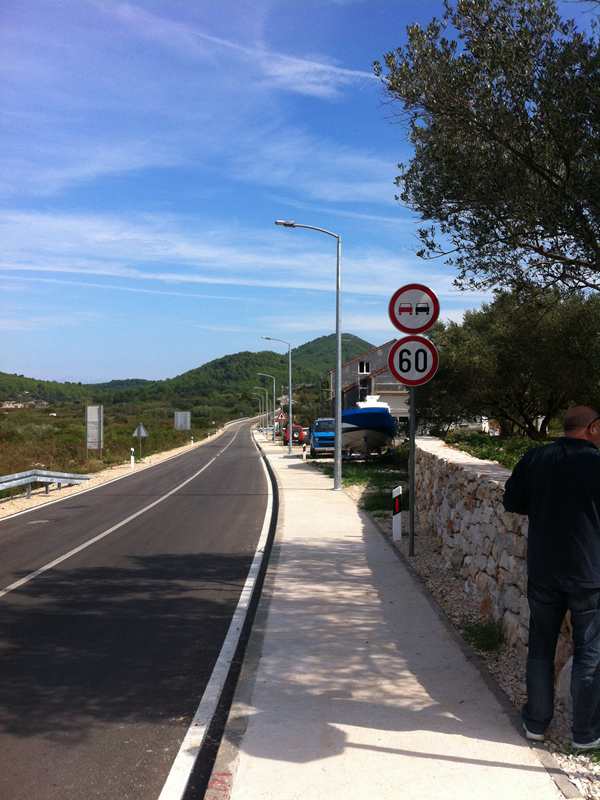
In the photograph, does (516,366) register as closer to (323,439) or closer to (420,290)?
(420,290)

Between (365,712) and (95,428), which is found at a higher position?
(95,428)

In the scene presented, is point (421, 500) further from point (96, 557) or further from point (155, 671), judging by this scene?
point (155, 671)

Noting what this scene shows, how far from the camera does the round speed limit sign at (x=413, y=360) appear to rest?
9.32 m

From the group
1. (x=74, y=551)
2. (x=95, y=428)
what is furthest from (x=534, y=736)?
(x=95, y=428)

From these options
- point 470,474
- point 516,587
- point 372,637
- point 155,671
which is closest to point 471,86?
point 470,474

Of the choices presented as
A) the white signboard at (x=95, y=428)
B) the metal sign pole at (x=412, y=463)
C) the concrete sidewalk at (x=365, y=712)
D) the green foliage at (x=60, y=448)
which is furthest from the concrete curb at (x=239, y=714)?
the white signboard at (x=95, y=428)

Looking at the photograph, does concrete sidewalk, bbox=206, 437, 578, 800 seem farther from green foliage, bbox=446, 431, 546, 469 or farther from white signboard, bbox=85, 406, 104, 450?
white signboard, bbox=85, 406, 104, 450

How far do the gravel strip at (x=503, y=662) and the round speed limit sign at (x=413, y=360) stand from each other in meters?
2.27

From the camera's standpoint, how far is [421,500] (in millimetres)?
12094

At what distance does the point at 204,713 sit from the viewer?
498 cm

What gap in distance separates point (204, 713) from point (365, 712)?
1.04 meters

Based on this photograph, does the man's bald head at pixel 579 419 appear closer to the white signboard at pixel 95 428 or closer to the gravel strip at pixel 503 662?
the gravel strip at pixel 503 662

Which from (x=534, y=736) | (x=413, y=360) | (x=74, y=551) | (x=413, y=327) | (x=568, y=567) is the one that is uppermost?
(x=413, y=327)

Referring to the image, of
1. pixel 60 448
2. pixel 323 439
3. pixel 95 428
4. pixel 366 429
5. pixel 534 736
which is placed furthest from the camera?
pixel 60 448
